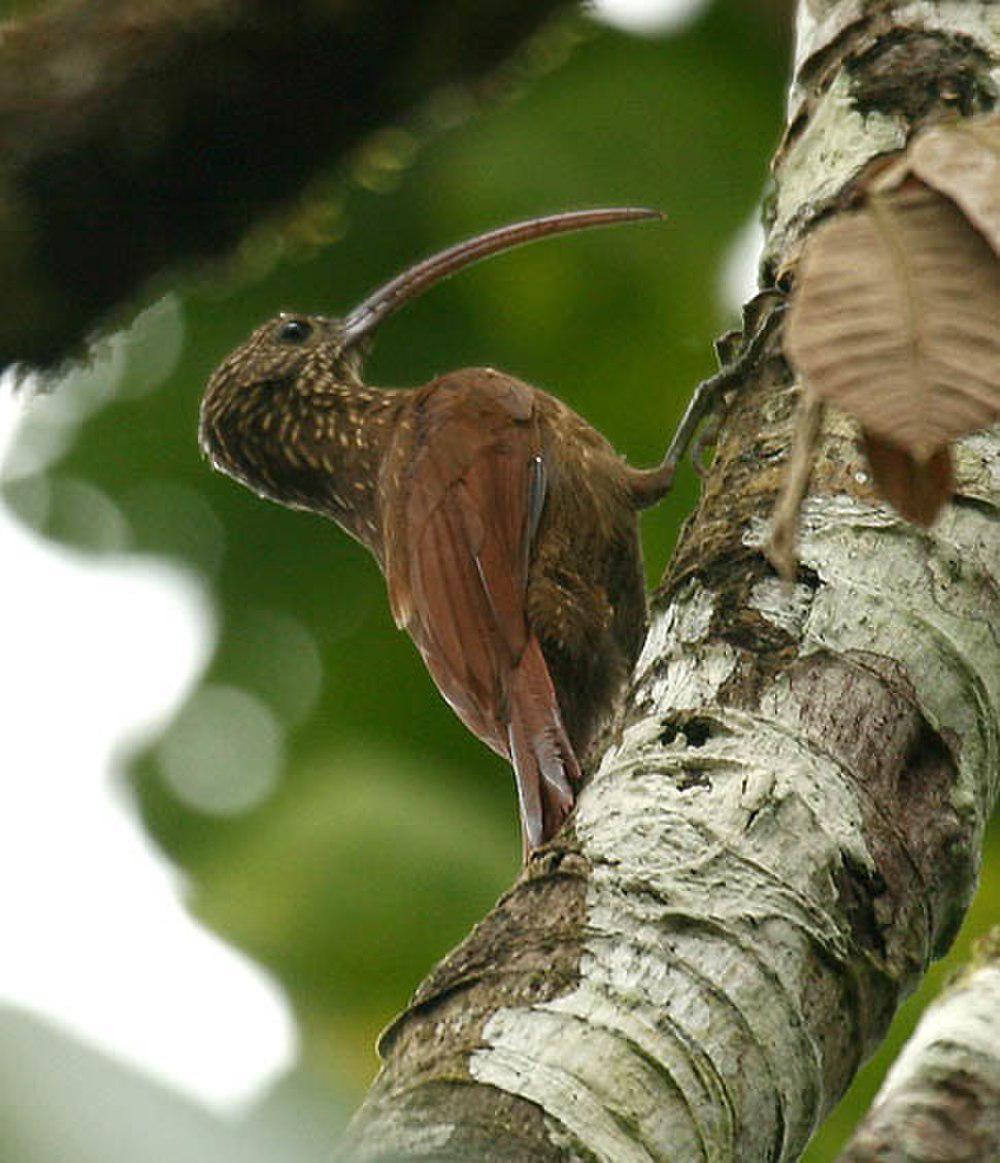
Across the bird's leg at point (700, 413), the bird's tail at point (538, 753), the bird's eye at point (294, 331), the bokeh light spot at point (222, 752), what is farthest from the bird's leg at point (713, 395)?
the bird's eye at point (294, 331)

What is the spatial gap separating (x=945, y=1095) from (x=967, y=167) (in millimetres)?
689

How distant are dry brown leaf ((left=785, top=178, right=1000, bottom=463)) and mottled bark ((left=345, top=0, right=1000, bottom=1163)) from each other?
653 mm

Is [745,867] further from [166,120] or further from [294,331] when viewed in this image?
[294,331]

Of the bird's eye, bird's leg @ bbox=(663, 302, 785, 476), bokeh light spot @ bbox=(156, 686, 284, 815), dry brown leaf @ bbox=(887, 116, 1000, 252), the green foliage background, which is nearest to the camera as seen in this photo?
dry brown leaf @ bbox=(887, 116, 1000, 252)

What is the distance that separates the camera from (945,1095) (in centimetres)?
160

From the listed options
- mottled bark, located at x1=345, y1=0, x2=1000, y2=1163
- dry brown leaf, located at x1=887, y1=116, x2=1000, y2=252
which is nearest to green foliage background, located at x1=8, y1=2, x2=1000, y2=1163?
mottled bark, located at x1=345, y1=0, x2=1000, y2=1163

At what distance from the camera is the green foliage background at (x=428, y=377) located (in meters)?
3.68

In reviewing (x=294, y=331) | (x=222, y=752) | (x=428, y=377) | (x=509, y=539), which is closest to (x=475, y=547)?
(x=509, y=539)

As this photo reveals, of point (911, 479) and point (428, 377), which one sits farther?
point (428, 377)

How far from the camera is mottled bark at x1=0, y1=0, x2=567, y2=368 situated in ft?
4.37

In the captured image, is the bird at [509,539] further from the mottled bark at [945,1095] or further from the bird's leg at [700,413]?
the mottled bark at [945,1095]

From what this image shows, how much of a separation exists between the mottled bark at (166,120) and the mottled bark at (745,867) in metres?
0.70

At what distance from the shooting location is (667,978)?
75.6 inches

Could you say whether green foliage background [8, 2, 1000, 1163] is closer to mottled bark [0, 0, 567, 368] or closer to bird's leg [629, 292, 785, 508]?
bird's leg [629, 292, 785, 508]
